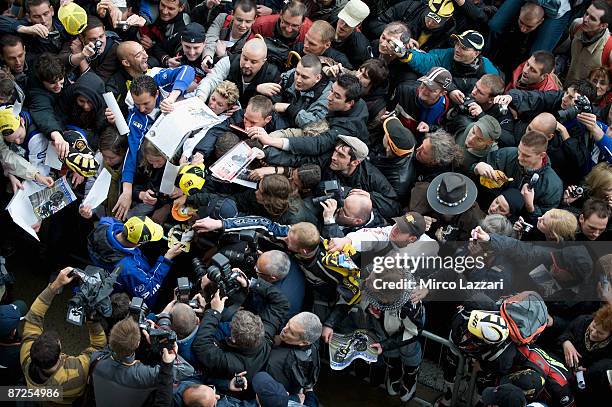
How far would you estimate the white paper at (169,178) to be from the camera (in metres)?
7.25

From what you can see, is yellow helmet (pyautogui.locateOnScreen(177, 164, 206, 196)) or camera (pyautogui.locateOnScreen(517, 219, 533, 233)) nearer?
yellow helmet (pyautogui.locateOnScreen(177, 164, 206, 196))

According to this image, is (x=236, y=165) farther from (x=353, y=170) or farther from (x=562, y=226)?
(x=562, y=226)

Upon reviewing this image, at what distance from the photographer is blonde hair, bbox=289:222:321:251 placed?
6.39 m

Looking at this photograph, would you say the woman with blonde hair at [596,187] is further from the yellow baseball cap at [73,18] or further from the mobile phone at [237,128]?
the yellow baseball cap at [73,18]

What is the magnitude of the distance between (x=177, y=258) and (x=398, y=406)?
94.3 inches

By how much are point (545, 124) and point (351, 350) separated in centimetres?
276

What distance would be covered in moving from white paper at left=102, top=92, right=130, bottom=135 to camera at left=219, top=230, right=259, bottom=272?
1.68 meters

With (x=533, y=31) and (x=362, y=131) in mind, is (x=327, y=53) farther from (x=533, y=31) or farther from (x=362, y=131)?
(x=533, y=31)

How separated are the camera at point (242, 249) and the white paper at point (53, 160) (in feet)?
6.34

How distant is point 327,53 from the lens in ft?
27.2

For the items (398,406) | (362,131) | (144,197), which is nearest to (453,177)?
(362,131)

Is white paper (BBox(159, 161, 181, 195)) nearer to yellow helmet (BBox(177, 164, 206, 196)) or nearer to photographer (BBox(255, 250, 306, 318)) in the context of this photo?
yellow helmet (BBox(177, 164, 206, 196))

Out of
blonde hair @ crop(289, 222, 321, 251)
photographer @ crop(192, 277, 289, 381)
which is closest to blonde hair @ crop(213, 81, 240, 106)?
blonde hair @ crop(289, 222, 321, 251)

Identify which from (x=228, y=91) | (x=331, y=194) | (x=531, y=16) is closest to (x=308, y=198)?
(x=331, y=194)
